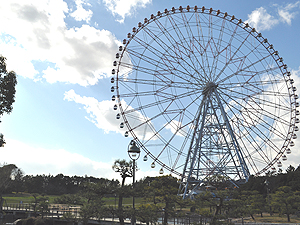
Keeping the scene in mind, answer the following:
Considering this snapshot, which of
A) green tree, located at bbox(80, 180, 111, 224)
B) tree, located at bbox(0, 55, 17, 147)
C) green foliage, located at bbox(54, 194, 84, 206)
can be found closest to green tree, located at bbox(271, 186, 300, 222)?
green tree, located at bbox(80, 180, 111, 224)

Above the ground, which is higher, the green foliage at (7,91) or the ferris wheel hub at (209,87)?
the ferris wheel hub at (209,87)

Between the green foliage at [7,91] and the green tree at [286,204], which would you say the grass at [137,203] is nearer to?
the green tree at [286,204]

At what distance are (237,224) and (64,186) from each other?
3705 inches

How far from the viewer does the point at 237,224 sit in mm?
24250

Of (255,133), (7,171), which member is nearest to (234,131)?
(255,133)

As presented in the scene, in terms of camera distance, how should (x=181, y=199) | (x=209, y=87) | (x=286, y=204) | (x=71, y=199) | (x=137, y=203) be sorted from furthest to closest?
(x=137, y=203)
(x=209, y=87)
(x=71, y=199)
(x=286, y=204)
(x=181, y=199)

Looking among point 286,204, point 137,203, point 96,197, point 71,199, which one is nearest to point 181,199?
point 96,197

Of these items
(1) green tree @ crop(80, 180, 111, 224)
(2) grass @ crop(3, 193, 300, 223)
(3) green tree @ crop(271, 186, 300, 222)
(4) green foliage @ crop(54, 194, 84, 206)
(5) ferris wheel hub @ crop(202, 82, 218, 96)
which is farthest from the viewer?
(5) ferris wheel hub @ crop(202, 82, 218, 96)

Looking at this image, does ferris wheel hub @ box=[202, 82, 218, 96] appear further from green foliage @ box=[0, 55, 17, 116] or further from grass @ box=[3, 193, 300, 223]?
green foliage @ box=[0, 55, 17, 116]

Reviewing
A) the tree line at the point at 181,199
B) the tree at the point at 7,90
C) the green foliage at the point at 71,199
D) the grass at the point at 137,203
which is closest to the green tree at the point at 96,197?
the tree line at the point at 181,199

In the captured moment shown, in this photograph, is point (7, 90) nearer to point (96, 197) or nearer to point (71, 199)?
point (96, 197)

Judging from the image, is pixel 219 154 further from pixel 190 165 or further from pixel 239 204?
pixel 239 204

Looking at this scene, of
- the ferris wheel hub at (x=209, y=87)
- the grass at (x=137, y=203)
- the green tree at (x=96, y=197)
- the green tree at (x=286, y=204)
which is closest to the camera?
the green tree at (x=96, y=197)

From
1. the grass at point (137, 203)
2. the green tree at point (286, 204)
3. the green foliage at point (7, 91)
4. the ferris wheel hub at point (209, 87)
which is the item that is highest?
the ferris wheel hub at point (209, 87)
